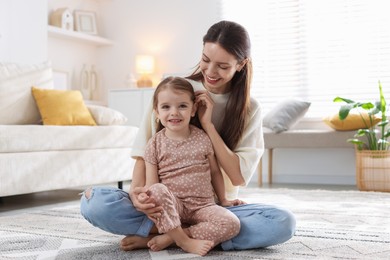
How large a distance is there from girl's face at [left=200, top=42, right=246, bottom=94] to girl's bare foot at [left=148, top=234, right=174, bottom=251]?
502 mm

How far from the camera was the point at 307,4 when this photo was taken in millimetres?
4660

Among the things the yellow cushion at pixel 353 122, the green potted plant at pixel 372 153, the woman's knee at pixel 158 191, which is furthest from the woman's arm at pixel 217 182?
the yellow cushion at pixel 353 122

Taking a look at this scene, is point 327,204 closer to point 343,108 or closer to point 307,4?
point 343,108

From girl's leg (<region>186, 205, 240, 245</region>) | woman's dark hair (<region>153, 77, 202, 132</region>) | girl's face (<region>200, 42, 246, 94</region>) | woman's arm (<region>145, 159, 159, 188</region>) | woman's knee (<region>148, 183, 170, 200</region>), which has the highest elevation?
girl's face (<region>200, 42, 246, 94</region>)

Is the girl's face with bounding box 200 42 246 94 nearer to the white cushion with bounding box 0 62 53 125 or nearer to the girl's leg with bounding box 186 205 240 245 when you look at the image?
the girl's leg with bounding box 186 205 240 245

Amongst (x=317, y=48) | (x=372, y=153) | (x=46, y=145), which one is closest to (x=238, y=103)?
(x=46, y=145)

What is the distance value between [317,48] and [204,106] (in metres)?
3.19

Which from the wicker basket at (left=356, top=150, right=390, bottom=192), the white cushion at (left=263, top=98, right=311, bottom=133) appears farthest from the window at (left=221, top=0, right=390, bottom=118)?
the wicker basket at (left=356, top=150, right=390, bottom=192)

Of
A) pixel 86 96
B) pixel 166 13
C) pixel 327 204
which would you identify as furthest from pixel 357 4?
pixel 86 96

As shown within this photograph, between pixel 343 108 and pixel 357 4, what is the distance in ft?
3.96

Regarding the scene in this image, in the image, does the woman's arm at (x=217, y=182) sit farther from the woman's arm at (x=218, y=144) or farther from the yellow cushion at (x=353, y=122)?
the yellow cushion at (x=353, y=122)

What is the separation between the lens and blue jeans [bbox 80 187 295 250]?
5.02ft

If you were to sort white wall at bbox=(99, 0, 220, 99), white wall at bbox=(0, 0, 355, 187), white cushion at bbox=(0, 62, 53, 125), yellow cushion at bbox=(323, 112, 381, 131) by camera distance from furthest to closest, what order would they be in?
white wall at bbox=(99, 0, 220, 99) < white wall at bbox=(0, 0, 355, 187) < yellow cushion at bbox=(323, 112, 381, 131) < white cushion at bbox=(0, 62, 53, 125)

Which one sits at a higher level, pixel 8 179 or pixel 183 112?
pixel 183 112
